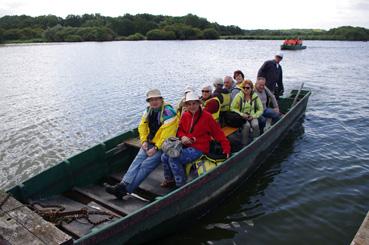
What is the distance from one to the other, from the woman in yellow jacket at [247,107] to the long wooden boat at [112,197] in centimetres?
50

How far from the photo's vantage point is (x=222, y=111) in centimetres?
853

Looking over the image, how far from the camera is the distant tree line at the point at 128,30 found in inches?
3479

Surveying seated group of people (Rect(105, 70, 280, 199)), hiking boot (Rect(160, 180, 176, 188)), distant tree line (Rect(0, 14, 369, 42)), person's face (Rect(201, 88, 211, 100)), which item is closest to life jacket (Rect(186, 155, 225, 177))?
seated group of people (Rect(105, 70, 280, 199))

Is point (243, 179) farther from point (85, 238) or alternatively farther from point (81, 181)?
point (85, 238)

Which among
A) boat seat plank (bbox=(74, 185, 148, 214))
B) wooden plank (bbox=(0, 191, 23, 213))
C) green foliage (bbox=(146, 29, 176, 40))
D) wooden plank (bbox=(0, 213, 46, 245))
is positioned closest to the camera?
wooden plank (bbox=(0, 213, 46, 245))

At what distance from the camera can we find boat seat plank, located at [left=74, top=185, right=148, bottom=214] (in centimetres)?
587

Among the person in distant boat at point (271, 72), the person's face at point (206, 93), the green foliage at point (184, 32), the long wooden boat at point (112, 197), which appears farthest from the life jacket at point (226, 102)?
the green foliage at point (184, 32)

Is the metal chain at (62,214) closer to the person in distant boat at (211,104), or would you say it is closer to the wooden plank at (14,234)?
the wooden plank at (14,234)

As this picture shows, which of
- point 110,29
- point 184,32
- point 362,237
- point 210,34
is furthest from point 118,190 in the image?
point 210,34

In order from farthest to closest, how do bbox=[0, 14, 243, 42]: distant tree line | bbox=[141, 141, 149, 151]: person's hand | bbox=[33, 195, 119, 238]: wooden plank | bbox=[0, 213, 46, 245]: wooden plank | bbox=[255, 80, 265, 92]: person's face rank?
bbox=[0, 14, 243, 42]: distant tree line → bbox=[255, 80, 265, 92]: person's face → bbox=[141, 141, 149, 151]: person's hand → bbox=[33, 195, 119, 238]: wooden plank → bbox=[0, 213, 46, 245]: wooden plank

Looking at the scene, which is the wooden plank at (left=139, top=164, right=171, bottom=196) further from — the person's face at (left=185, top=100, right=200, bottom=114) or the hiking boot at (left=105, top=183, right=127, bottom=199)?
the person's face at (left=185, top=100, right=200, bottom=114)

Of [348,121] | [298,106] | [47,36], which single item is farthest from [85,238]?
[47,36]

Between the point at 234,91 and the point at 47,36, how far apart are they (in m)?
91.8

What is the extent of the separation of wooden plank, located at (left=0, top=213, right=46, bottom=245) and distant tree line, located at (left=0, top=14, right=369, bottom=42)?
90328 millimetres
